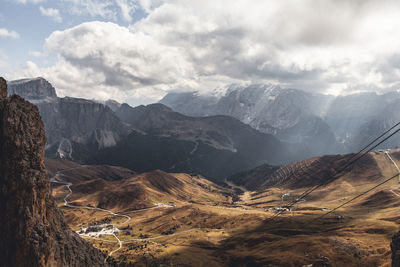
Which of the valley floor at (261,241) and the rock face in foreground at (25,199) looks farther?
the valley floor at (261,241)

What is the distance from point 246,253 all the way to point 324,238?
32.6 metres

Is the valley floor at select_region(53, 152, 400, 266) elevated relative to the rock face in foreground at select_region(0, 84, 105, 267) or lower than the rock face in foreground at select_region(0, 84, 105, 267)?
lower

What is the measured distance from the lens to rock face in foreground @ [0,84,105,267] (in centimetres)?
6062

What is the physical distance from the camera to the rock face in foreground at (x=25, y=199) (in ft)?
199

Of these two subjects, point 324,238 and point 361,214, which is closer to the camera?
point 324,238

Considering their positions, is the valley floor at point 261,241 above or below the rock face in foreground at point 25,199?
below

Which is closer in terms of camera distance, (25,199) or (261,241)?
(25,199)

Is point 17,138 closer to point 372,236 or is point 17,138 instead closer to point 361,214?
point 372,236

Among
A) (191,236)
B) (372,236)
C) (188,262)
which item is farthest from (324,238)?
(191,236)

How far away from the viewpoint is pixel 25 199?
2507 inches

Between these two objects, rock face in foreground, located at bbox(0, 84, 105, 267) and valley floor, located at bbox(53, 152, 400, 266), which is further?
valley floor, located at bbox(53, 152, 400, 266)

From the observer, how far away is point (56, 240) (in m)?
69.6

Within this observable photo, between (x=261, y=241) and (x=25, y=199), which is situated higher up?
(x=25, y=199)

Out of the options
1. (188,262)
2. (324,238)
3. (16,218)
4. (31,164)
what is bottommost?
(188,262)
